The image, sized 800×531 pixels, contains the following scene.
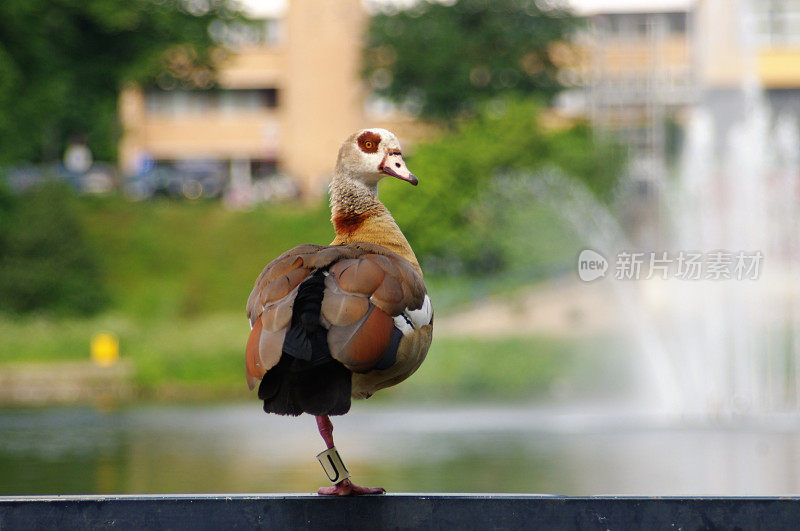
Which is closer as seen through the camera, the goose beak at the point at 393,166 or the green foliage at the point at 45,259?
the goose beak at the point at 393,166

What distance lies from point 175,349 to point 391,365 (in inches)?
967

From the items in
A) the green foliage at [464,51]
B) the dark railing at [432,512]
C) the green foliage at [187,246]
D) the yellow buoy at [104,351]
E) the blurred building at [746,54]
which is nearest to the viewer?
the dark railing at [432,512]

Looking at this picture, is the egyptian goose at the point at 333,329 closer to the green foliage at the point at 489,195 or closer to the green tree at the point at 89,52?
the green foliage at the point at 489,195

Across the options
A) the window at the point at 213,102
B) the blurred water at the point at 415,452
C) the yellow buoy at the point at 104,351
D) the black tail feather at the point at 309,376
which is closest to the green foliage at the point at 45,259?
the yellow buoy at the point at 104,351

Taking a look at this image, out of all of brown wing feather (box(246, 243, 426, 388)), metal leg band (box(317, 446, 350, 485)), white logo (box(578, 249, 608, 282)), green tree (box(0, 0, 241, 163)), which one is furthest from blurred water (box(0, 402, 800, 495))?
green tree (box(0, 0, 241, 163))

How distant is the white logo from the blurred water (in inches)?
215

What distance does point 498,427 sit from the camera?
1914cm

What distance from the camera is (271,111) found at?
74812 millimetres

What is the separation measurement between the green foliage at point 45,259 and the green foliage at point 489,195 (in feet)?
26.9

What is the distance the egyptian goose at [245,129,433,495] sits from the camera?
12.5 feet

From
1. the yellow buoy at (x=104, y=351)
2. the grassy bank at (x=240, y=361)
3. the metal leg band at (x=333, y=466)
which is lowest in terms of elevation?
the grassy bank at (x=240, y=361)

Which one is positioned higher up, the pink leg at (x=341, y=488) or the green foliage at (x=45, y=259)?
the pink leg at (x=341, y=488)

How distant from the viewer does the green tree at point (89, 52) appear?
36.1 m

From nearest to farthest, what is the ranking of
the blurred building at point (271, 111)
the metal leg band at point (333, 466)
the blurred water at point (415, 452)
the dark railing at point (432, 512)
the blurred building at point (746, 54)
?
1. the dark railing at point (432, 512)
2. the metal leg band at point (333, 466)
3. the blurred water at point (415, 452)
4. the blurred building at point (746, 54)
5. the blurred building at point (271, 111)
